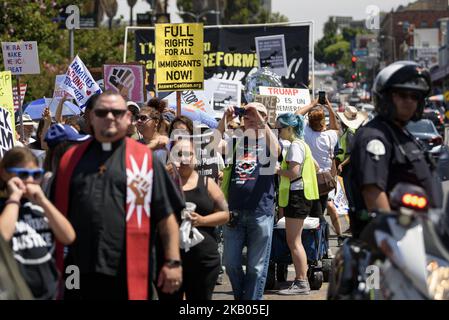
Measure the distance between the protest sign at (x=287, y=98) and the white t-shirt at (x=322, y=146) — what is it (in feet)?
11.0

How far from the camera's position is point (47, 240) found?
644cm

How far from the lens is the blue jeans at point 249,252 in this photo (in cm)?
926

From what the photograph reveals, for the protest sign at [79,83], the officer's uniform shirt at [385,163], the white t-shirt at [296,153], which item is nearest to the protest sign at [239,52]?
the protest sign at [79,83]

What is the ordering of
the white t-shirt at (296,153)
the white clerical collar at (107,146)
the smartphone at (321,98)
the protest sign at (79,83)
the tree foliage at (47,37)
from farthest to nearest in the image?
the tree foliage at (47,37)
the protest sign at (79,83)
the smartphone at (321,98)
the white t-shirt at (296,153)
the white clerical collar at (107,146)

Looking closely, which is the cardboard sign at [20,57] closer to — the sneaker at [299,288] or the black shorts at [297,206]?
the black shorts at [297,206]

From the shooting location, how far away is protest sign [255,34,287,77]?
21.6 metres

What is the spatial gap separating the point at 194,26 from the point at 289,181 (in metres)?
4.21

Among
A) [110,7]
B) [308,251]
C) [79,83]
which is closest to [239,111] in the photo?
[308,251]

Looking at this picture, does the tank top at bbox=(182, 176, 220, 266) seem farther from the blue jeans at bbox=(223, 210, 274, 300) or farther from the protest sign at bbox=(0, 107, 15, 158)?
the protest sign at bbox=(0, 107, 15, 158)

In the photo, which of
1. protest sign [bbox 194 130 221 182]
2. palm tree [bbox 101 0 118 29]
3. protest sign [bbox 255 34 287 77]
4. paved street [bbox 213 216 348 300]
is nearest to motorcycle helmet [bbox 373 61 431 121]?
protest sign [bbox 194 130 221 182]

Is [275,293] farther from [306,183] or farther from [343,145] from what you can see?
[343,145]

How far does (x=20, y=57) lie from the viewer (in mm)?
15289

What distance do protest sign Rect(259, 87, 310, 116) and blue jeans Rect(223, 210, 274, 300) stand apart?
7.65m

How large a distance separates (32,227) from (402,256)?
76.5 inches
